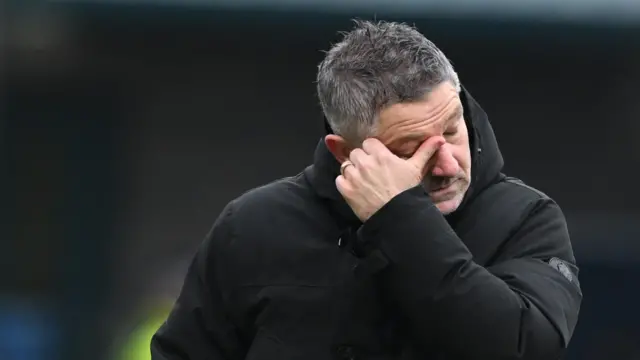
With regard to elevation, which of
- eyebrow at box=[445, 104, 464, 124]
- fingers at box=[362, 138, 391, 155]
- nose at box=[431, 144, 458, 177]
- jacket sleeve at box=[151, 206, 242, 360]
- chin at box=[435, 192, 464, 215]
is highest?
eyebrow at box=[445, 104, 464, 124]

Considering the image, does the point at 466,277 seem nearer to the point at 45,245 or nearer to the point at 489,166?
the point at 489,166

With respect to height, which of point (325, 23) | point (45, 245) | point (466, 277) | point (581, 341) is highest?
point (466, 277)

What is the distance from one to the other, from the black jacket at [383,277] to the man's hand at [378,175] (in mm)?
26

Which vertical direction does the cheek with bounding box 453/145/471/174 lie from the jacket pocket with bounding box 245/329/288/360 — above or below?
above

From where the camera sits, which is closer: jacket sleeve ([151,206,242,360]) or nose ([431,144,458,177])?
nose ([431,144,458,177])

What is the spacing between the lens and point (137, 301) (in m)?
5.12

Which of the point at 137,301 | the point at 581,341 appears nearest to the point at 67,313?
the point at 137,301

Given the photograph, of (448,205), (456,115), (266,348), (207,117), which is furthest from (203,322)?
(207,117)

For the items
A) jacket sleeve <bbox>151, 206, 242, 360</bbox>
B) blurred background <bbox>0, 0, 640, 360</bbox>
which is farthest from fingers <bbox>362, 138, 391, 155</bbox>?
blurred background <bbox>0, 0, 640, 360</bbox>

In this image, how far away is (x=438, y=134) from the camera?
1.85 metres

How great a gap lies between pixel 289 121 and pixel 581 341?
1.85 metres

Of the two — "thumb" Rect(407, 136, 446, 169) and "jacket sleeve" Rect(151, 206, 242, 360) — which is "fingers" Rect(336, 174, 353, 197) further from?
"jacket sleeve" Rect(151, 206, 242, 360)

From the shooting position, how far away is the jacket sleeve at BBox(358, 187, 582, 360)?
1.70 metres

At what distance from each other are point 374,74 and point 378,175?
0.21 meters
